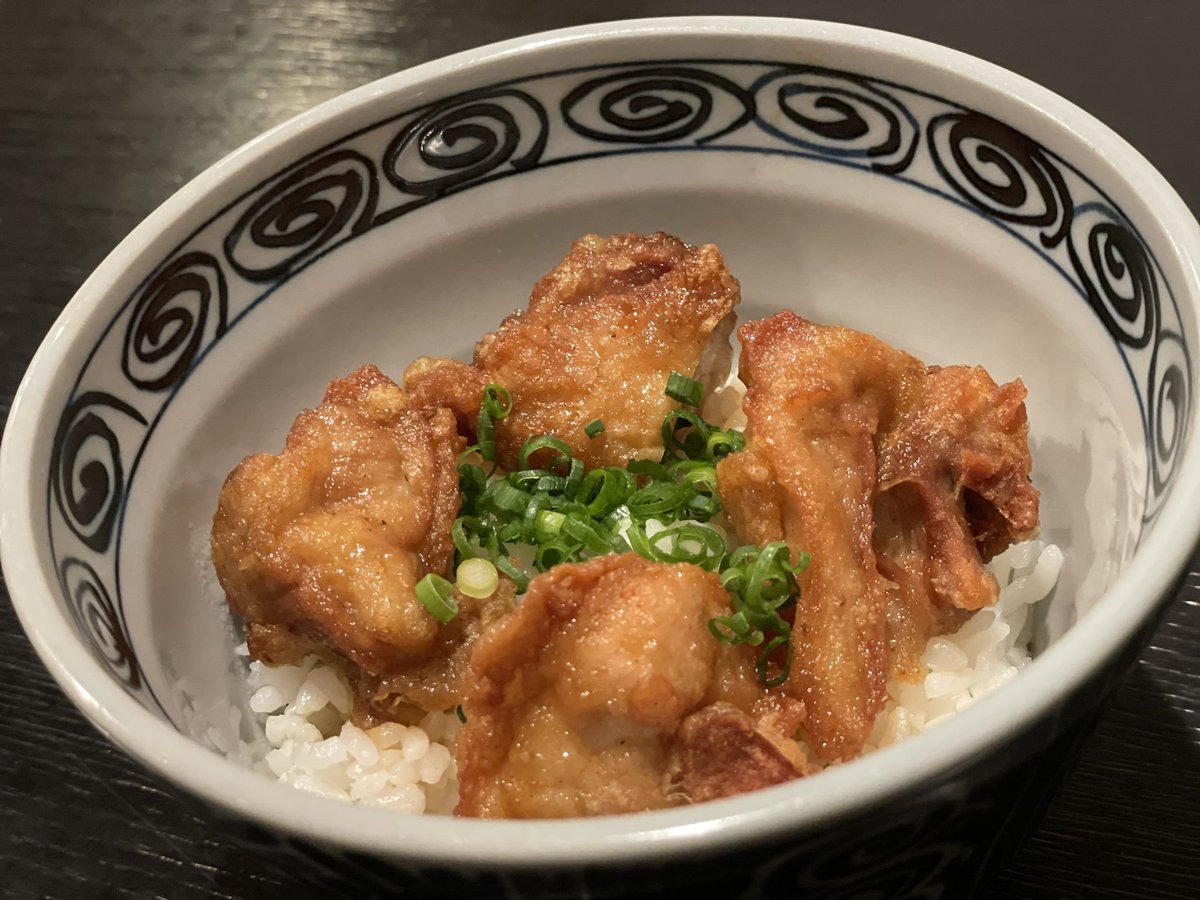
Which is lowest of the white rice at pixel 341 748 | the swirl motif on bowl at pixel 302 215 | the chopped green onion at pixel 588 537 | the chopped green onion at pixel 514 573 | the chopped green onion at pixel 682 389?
the white rice at pixel 341 748

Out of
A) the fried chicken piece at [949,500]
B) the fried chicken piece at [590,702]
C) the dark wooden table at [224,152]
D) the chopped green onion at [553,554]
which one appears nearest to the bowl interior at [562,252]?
the fried chicken piece at [949,500]

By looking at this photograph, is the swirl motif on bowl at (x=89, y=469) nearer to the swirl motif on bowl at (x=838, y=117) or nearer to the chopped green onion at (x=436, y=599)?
the chopped green onion at (x=436, y=599)

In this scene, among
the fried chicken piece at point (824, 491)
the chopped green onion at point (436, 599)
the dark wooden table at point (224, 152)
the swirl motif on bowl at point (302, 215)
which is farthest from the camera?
the swirl motif on bowl at point (302, 215)

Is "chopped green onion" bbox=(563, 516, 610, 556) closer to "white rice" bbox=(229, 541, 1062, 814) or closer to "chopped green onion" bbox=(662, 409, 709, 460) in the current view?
"chopped green onion" bbox=(662, 409, 709, 460)

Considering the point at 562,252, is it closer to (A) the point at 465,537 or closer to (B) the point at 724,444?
(B) the point at 724,444

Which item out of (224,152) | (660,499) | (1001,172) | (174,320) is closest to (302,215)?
(174,320)

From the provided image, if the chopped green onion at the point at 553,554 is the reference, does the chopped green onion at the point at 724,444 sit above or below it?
above

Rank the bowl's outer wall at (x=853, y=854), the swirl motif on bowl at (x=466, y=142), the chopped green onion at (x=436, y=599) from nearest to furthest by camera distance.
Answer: the bowl's outer wall at (x=853, y=854)
the chopped green onion at (x=436, y=599)
the swirl motif on bowl at (x=466, y=142)
